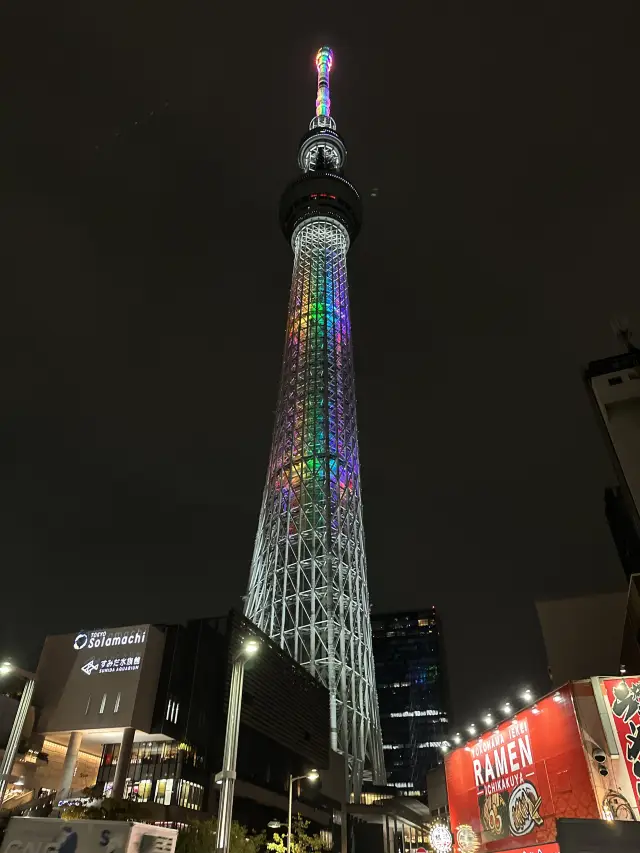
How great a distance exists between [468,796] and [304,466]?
48.2 meters

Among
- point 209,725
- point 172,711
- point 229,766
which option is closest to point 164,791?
point 172,711

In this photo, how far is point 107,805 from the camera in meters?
26.6

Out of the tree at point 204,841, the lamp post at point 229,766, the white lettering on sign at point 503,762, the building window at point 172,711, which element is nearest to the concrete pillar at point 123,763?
the building window at point 172,711

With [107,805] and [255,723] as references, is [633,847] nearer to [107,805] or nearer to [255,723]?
[107,805]

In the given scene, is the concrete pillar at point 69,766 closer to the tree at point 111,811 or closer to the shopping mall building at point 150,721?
the shopping mall building at point 150,721

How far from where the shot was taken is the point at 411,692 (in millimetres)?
148375

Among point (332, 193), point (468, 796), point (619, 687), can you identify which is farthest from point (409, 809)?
point (332, 193)

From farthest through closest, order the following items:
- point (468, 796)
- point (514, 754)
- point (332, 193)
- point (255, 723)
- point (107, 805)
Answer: point (332, 193) → point (255, 723) → point (107, 805) → point (468, 796) → point (514, 754)

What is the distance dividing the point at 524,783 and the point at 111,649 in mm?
29479

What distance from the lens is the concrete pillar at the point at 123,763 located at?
3195 cm

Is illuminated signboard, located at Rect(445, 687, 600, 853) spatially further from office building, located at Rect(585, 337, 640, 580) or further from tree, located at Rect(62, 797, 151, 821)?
office building, located at Rect(585, 337, 640, 580)

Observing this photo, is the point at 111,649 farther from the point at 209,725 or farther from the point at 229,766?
the point at 229,766

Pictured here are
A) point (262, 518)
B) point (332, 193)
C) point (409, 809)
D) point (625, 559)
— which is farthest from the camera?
point (332, 193)

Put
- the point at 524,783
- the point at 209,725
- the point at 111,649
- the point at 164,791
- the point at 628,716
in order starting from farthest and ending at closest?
1. the point at 209,725
2. the point at 111,649
3. the point at 164,791
4. the point at 524,783
5. the point at 628,716
